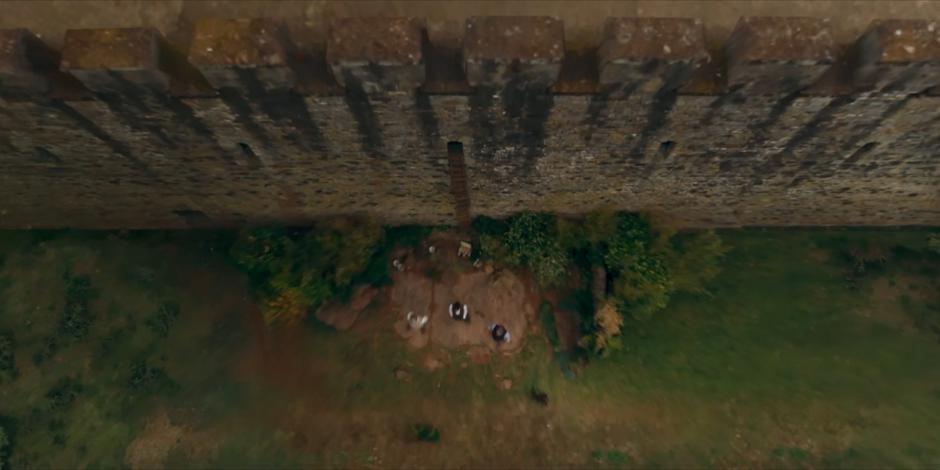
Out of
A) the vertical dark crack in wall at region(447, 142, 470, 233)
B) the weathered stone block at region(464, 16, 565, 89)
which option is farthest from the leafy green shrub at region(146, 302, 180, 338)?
the weathered stone block at region(464, 16, 565, 89)

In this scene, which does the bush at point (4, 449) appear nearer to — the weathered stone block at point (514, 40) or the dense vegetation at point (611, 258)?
the dense vegetation at point (611, 258)

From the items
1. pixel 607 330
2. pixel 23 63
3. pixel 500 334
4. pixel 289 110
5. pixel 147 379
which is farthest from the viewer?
pixel 500 334

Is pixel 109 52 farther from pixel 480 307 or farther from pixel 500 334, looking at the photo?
pixel 500 334

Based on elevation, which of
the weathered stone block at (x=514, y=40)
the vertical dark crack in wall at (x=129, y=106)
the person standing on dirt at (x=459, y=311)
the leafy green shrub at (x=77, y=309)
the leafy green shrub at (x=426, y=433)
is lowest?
the leafy green shrub at (x=426, y=433)

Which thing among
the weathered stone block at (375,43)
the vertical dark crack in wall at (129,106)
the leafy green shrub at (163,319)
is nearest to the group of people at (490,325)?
the leafy green shrub at (163,319)

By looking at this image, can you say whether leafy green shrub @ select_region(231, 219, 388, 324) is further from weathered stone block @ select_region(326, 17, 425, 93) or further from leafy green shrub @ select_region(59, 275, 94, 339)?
weathered stone block @ select_region(326, 17, 425, 93)

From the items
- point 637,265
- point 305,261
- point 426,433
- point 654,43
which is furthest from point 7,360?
point 654,43
